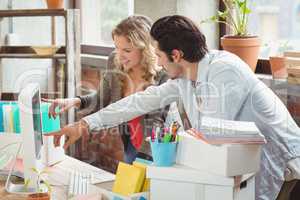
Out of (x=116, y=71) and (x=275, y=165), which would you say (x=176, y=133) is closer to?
(x=275, y=165)

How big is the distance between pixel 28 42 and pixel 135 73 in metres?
1.75

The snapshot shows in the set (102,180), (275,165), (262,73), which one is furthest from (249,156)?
(262,73)

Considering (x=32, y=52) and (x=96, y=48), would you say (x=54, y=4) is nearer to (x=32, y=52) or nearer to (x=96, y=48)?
(x=32, y=52)

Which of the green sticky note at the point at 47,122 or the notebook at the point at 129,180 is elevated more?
the green sticky note at the point at 47,122

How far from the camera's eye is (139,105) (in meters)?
2.76

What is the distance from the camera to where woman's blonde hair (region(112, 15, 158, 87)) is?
2.89 m

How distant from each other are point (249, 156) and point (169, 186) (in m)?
0.28

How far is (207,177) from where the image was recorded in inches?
71.2

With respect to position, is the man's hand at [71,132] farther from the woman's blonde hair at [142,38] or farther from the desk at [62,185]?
the woman's blonde hair at [142,38]

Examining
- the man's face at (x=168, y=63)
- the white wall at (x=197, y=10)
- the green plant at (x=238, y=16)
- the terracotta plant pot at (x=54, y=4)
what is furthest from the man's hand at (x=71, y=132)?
the terracotta plant pot at (x=54, y=4)

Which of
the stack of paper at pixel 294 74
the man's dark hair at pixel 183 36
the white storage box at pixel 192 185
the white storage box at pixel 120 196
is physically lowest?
the white storage box at pixel 120 196

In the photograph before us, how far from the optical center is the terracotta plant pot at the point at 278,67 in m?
2.90

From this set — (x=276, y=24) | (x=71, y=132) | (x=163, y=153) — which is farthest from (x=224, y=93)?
(x=276, y=24)

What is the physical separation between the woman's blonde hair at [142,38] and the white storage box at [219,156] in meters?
1.04
